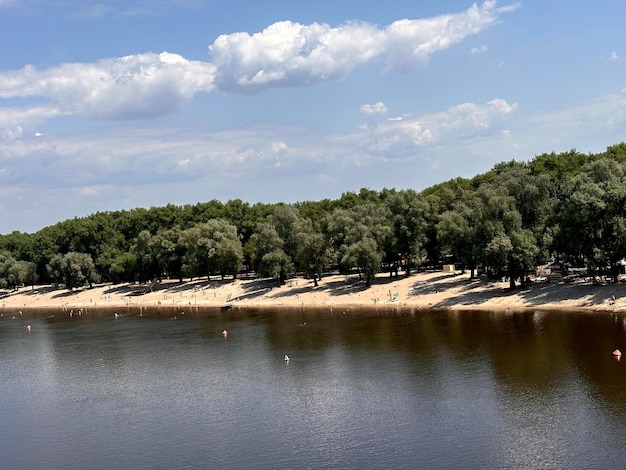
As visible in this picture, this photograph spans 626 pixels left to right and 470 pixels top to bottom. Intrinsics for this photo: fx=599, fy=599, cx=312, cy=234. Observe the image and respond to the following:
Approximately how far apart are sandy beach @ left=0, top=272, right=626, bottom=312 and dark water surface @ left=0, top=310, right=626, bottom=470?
7.14 m

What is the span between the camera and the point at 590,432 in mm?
46406

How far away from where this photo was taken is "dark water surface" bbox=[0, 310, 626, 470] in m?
46.6

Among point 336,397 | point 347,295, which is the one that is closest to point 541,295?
point 347,295

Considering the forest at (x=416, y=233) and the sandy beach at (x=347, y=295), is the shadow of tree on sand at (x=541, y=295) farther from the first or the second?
the forest at (x=416, y=233)

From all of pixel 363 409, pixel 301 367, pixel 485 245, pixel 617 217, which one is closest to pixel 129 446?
pixel 363 409

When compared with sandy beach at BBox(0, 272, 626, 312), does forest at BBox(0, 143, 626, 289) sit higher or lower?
higher

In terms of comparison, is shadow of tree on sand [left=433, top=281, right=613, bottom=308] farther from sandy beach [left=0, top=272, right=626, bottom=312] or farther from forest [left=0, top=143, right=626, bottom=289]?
forest [left=0, top=143, right=626, bottom=289]

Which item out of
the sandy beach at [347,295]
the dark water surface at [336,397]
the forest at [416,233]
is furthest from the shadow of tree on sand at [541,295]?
the dark water surface at [336,397]

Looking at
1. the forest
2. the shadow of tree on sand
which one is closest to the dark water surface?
the shadow of tree on sand

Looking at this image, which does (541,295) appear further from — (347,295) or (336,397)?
(336,397)

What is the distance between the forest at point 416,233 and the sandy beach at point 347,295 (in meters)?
3.43

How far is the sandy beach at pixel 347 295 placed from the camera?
322 feet

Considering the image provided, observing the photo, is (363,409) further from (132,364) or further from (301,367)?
(132,364)

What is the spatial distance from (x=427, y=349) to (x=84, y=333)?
7143 cm
